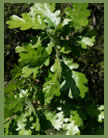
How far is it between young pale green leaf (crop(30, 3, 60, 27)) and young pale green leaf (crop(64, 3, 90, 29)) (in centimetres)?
13

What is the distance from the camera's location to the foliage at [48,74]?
2.13 m

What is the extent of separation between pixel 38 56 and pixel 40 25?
0.30 meters

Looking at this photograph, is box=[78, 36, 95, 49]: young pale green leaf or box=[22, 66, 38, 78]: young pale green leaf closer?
box=[22, 66, 38, 78]: young pale green leaf

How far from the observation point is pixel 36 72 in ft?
7.26

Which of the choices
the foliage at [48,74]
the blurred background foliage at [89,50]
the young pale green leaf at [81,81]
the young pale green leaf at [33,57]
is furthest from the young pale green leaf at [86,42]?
the blurred background foliage at [89,50]

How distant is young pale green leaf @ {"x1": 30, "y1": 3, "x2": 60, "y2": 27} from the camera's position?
7.36 feet

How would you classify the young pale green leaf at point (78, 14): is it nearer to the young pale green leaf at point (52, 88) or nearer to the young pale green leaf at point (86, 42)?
the young pale green leaf at point (86, 42)

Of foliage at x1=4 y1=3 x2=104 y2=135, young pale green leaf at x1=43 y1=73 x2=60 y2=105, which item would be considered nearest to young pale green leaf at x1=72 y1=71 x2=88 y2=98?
foliage at x1=4 y1=3 x2=104 y2=135

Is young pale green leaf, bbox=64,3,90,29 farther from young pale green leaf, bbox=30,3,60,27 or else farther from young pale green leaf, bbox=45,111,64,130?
young pale green leaf, bbox=45,111,64,130

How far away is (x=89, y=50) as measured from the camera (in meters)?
3.10

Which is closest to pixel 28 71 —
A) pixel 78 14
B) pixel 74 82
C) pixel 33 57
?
pixel 33 57

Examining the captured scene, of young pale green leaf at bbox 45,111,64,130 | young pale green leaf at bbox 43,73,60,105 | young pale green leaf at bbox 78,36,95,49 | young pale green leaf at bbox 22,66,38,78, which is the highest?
young pale green leaf at bbox 78,36,95,49

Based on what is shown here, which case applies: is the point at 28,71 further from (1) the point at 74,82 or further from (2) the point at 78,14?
(2) the point at 78,14

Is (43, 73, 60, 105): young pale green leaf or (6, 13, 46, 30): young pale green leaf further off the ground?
(6, 13, 46, 30): young pale green leaf
